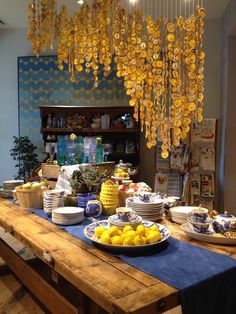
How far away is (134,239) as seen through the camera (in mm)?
1571

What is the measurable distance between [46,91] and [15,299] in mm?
4152

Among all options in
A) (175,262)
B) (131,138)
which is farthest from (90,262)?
(131,138)

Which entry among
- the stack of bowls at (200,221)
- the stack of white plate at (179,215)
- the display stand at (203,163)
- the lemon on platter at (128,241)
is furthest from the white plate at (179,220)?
the display stand at (203,163)

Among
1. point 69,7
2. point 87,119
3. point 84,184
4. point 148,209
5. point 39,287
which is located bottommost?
point 39,287

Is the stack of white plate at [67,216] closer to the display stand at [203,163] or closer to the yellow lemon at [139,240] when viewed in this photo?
the yellow lemon at [139,240]

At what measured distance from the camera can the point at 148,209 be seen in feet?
6.88

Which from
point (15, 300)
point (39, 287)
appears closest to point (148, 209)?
point (39, 287)

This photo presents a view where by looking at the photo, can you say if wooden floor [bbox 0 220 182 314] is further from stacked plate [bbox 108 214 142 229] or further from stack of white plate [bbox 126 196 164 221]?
stacked plate [bbox 108 214 142 229]

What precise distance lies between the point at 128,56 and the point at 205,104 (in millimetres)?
2654

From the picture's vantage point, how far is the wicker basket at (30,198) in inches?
94.3

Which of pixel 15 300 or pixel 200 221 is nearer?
pixel 200 221

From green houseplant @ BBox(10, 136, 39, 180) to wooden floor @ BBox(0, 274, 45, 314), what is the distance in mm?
2915

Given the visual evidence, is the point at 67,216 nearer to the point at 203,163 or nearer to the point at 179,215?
the point at 179,215

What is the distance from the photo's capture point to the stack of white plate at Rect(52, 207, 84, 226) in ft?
6.58
